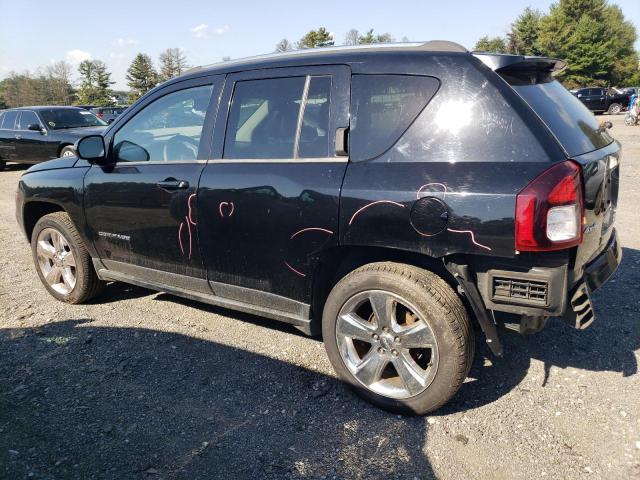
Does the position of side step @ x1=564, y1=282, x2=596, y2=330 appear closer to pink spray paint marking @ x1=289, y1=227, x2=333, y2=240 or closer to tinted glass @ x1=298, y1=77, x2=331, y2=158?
pink spray paint marking @ x1=289, y1=227, x2=333, y2=240

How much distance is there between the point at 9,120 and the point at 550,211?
14.8 m

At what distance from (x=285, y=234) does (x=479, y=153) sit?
1197 millimetres

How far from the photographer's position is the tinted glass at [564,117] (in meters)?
2.48

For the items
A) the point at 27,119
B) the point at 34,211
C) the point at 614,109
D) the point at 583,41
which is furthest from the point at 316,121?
the point at 583,41

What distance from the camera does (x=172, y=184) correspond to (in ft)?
11.3

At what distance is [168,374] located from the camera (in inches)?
131

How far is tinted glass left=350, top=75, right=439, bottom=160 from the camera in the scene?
8.67ft

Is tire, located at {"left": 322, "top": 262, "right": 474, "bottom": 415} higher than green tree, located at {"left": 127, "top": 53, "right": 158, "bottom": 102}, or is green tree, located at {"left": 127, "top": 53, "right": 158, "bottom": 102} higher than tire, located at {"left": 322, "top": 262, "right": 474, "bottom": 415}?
green tree, located at {"left": 127, "top": 53, "right": 158, "bottom": 102}

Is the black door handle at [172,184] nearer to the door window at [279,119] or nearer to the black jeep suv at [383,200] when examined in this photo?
the black jeep suv at [383,200]

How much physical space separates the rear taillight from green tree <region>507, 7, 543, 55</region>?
6660 cm

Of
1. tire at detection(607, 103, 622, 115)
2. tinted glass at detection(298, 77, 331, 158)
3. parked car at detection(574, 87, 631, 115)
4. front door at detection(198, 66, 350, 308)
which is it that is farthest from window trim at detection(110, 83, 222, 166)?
tire at detection(607, 103, 622, 115)

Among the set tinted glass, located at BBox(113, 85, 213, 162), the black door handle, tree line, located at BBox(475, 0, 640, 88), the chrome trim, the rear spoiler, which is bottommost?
the black door handle

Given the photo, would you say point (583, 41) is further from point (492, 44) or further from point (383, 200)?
point (383, 200)

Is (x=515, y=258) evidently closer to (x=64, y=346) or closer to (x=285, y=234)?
(x=285, y=234)
